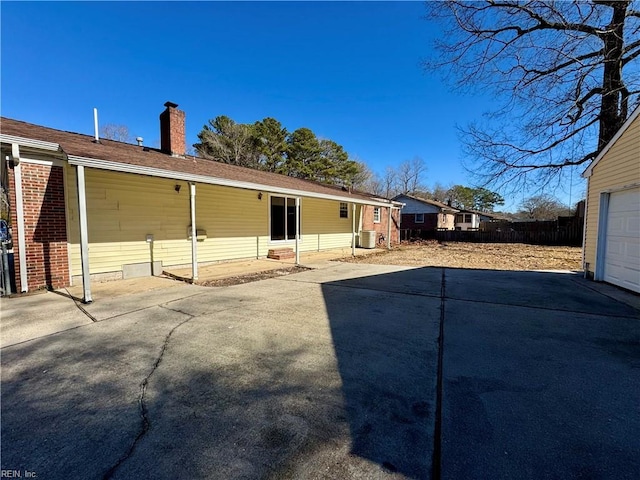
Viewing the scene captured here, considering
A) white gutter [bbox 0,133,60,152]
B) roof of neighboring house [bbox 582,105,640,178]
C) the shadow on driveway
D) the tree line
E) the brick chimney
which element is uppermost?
the tree line

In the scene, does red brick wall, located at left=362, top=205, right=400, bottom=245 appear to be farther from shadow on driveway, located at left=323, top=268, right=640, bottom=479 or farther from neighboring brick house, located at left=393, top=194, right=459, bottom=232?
neighboring brick house, located at left=393, top=194, right=459, bottom=232

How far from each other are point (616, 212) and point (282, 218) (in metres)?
9.64

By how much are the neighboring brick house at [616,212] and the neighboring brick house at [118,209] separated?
25.2 feet

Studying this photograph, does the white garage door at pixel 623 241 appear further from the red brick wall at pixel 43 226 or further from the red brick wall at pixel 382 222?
the red brick wall at pixel 43 226

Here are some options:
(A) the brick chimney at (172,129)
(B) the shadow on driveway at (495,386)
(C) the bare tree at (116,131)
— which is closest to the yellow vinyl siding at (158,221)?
(A) the brick chimney at (172,129)

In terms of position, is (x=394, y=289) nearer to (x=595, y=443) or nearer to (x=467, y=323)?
(x=467, y=323)

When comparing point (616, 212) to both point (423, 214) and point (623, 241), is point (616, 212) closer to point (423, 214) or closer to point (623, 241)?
point (623, 241)

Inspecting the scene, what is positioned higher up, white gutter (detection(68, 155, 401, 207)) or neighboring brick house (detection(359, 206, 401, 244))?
white gutter (detection(68, 155, 401, 207))

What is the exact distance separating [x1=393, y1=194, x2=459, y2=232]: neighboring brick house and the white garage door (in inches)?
919

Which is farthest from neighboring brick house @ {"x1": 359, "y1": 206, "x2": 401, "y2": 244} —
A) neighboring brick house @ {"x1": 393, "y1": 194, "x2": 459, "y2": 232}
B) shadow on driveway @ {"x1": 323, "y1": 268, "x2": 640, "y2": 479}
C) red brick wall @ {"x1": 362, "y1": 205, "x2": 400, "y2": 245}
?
neighboring brick house @ {"x1": 393, "y1": 194, "x2": 459, "y2": 232}

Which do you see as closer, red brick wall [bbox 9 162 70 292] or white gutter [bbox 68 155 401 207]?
white gutter [bbox 68 155 401 207]

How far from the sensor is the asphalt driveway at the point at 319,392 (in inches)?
70.7

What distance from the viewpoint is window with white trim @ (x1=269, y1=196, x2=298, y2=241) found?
444 inches

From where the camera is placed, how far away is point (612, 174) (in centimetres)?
712
